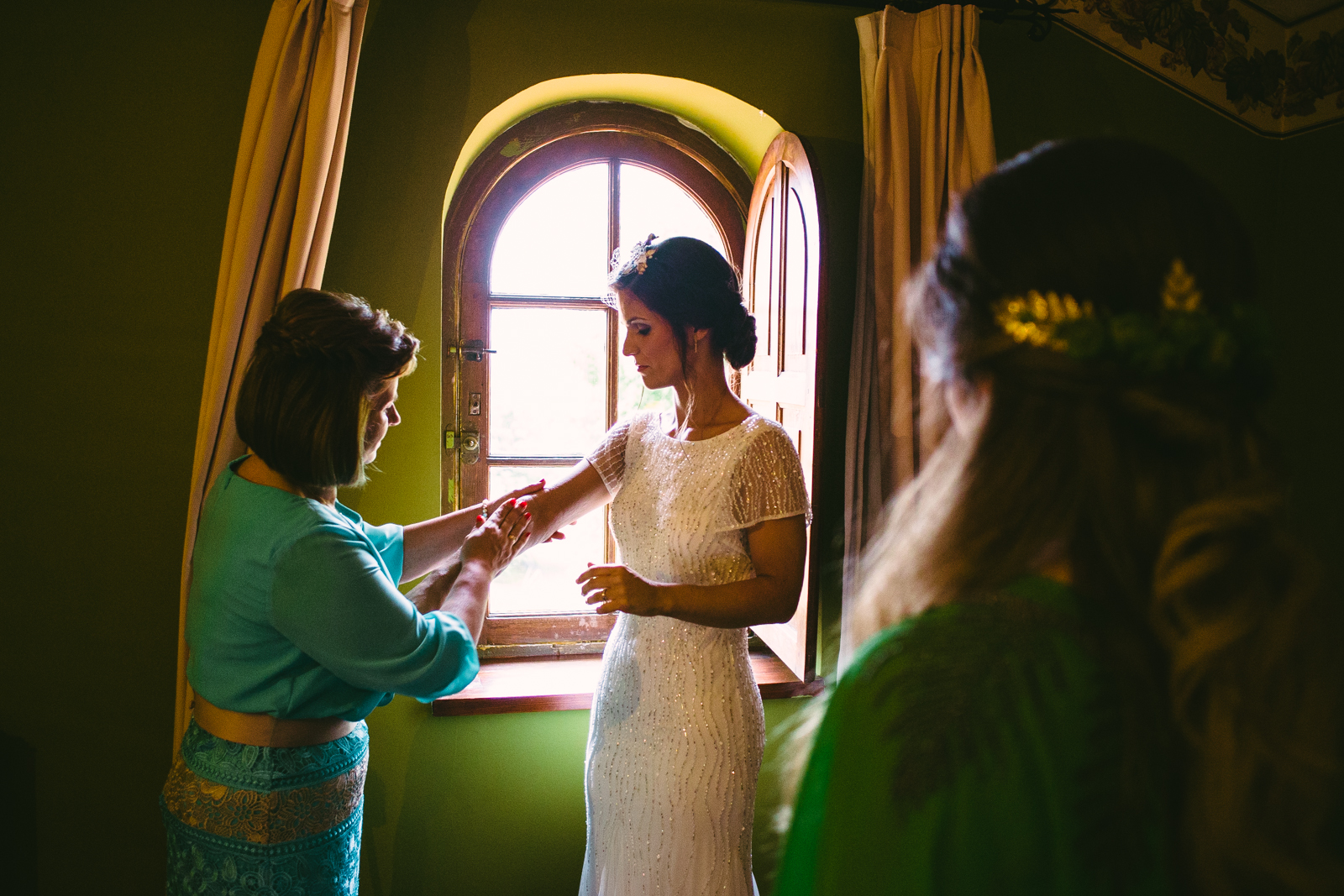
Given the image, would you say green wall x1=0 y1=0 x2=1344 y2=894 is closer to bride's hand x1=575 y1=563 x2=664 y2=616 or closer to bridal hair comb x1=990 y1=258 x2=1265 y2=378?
bride's hand x1=575 y1=563 x2=664 y2=616

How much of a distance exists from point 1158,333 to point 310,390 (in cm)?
116

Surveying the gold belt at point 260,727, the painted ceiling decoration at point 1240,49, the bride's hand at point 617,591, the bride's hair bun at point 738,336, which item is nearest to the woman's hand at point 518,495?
the bride's hand at point 617,591

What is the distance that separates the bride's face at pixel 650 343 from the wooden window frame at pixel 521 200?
0.83 meters

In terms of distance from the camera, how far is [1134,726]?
0.58m

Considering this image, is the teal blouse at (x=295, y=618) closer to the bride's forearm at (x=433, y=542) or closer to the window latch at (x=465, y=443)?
the bride's forearm at (x=433, y=542)

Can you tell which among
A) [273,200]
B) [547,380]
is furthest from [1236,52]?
[273,200]

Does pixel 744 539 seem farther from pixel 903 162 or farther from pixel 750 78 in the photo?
pixel 750 78

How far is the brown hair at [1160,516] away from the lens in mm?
578

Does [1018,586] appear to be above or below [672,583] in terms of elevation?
above

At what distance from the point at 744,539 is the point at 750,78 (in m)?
1.41

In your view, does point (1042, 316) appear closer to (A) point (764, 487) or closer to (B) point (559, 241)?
(A) point (764, 487)

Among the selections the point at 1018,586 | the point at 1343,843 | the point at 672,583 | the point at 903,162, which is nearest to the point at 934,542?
the point at 1018,586

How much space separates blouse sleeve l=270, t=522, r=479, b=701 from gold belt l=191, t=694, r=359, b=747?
127 millimetres

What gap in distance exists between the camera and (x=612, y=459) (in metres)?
1.94
